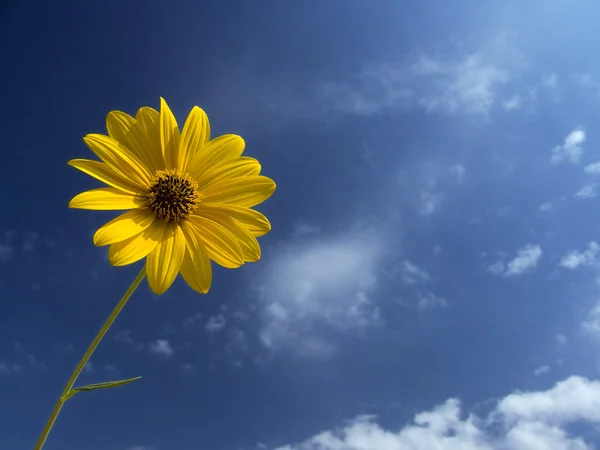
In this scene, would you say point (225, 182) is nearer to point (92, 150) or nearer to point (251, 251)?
point (251, 251)

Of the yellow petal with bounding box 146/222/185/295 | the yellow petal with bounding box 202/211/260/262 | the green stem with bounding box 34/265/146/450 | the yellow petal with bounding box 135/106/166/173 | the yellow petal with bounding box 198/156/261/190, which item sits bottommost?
the green stem with bounding box 34/265/146/450

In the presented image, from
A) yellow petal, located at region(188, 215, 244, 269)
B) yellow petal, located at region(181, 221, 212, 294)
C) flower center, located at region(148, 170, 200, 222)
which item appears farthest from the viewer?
flower center, located at region(148, 170, 200, 222)

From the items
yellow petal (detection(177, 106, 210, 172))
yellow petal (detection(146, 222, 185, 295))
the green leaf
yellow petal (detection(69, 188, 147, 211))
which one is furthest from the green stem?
yellow petal (detection(177, 106, 210, 172))

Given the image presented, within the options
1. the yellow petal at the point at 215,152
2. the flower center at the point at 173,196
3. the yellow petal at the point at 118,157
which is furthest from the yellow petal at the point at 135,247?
the yellow petal at the point at 215,152

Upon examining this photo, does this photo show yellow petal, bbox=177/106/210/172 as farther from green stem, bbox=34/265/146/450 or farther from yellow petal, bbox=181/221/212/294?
green stem, bbox=34/265/146/450

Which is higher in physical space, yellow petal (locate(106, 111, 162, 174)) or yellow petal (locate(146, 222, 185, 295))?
yellow petal (locate(106, 111, 162, 174))

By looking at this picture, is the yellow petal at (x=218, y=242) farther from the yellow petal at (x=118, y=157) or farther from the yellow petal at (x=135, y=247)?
the yellow petal at (x=118, y=157)

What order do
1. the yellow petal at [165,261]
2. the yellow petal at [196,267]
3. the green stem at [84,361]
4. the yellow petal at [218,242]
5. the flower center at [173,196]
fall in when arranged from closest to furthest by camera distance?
the green stem at [84,361] < the yellow petal at [165,261] < the yellow petal at [196,267] < the yellow petal at [218,242] < the flower center at [173,196]
